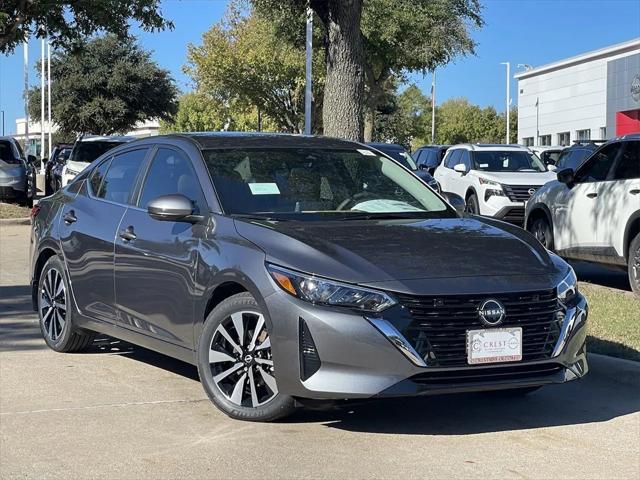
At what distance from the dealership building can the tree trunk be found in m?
42.2

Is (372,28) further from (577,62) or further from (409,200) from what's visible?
(577,62)

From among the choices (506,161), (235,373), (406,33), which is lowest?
(235,373)

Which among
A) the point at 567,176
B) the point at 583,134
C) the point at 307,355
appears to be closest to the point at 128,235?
the point at 307,355

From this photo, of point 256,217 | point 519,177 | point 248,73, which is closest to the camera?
point 256,217

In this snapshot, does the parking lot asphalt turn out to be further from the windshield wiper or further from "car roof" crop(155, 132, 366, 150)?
"car roof" crop(155, 132, 366, 150)

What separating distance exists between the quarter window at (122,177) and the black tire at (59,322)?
0.72 metres

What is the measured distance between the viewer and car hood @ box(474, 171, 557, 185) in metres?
18.4

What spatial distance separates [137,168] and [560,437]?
3.43m

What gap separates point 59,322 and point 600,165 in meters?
6.80

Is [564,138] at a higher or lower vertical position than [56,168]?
higher

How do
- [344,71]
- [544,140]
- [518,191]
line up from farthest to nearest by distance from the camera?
[544,140] → [518,191] → [344,71]

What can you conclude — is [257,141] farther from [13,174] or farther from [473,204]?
[13,174]

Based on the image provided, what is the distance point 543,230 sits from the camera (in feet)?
42.7

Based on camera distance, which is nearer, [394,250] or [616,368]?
[394,250]
